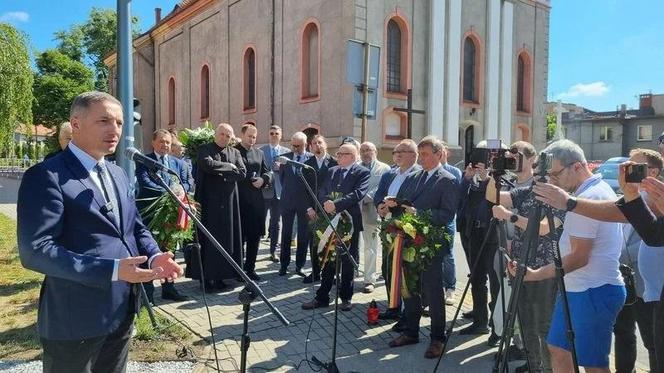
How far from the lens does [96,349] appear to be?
8.32 feet

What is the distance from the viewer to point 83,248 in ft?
7.95

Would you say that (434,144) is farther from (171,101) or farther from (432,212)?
(171,101)

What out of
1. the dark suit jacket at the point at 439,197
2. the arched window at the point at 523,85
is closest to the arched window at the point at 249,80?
the arched window at the point at 523,85

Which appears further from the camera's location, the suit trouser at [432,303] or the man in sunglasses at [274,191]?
the man in sunglasses at [274,191]

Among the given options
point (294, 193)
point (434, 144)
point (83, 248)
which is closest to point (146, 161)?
point (83, 248)

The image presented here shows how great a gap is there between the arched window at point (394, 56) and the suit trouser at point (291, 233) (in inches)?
474

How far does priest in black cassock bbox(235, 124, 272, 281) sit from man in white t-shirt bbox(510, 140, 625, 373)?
4.71 metres

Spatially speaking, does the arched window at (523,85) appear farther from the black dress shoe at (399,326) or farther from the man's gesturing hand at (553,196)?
the man's gesturing hand at (553,196)

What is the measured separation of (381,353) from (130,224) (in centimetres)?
279

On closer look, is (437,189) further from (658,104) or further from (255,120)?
(658,104)

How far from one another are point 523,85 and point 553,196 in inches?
897

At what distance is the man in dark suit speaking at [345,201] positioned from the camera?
578 centimetres

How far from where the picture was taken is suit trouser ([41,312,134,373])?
95.1 inches

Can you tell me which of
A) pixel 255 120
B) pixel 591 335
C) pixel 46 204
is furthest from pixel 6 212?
pixel 591 335
